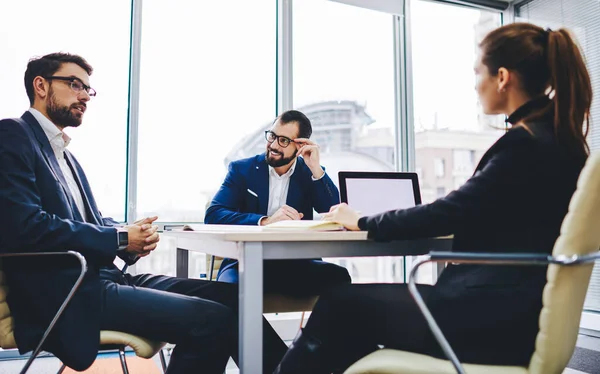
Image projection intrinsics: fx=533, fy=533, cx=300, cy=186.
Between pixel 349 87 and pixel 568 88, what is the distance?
313 centimetres

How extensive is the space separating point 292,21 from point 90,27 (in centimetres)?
147

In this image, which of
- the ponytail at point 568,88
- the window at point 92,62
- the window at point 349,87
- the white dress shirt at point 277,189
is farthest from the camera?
the window at point 349,87

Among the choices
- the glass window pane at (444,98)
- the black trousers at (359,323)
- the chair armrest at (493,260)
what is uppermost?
the glass window pane at (444,98)

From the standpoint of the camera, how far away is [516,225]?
1236mm

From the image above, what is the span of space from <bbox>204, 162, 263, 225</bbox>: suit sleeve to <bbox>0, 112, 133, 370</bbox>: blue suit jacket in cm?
77

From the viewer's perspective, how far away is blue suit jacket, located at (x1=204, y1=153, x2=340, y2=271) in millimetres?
2576

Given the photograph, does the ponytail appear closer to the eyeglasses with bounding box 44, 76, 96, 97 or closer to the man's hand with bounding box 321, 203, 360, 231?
the man's hand with bounding box 321, 203, 360, 231

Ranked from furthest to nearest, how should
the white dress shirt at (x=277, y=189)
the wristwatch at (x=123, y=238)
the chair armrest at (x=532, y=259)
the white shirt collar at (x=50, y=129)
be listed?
1. the white dress shirt at (x=277, y=189)
2. the white shirt collar at (x=50, y=129)
3. the wristwatch at (x=123, y=238)
4. the chair armrest at (x=532, y=259)

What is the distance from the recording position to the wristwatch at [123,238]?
166 centimetres

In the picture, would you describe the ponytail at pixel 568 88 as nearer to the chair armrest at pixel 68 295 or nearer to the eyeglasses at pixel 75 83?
the chair armrest at pixel 68 295

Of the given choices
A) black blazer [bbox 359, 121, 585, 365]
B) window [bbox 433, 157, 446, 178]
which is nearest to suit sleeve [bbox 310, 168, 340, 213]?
black blazer [bbox 359, 121, 585, 365]

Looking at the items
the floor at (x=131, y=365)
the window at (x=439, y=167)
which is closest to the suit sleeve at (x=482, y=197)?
the floor at (x=131, y=365)

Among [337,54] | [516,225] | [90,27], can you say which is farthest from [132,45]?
[516,225]

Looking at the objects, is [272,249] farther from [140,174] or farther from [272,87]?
[272,87]
